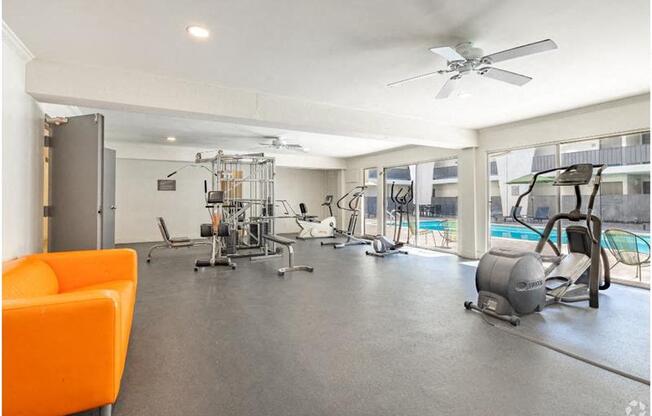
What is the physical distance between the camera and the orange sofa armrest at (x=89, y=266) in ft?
8.62

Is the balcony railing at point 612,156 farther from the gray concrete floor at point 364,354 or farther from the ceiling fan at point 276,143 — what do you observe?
the ceiling fan at point 276,143

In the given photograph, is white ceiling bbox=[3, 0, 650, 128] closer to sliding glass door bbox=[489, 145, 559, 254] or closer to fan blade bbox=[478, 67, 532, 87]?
fan blade bbox=[478, 67, 532, 87]

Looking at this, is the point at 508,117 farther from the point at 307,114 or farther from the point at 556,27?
the point at 307,114

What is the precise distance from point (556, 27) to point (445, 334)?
2626 millimetres

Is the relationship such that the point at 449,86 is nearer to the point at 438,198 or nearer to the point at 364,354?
the point at 364,354

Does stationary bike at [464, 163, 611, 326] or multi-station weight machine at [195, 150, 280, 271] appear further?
multi-station weight machine at [195, 150, 280, 271]

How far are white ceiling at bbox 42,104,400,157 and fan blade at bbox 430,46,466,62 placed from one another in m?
3.60

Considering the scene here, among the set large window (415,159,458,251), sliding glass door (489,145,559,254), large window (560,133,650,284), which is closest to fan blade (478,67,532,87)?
large window (560,133,650,284)

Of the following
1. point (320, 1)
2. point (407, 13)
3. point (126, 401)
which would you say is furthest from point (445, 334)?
point (320, 1)

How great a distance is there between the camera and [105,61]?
10.8ft

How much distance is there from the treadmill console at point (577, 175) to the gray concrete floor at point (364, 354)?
1.36m

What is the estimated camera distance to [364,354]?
7.98 ft

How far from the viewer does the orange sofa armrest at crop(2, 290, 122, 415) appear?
144 cm

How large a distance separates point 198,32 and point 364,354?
2.83 m
